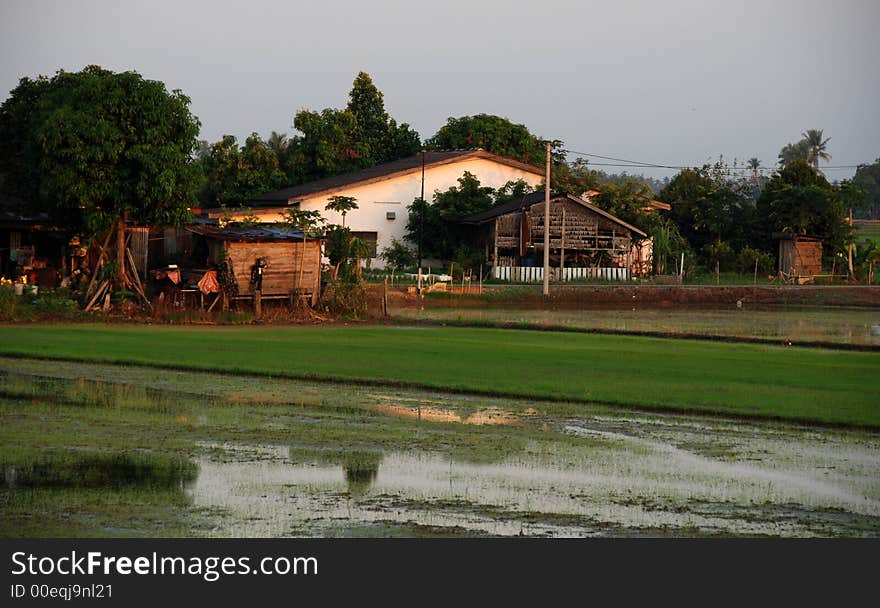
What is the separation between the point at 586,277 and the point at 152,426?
39.3m

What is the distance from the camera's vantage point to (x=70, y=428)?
1577 cm

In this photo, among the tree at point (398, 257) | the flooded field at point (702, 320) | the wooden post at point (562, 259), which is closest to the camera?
the flooded field at point (702, 320)

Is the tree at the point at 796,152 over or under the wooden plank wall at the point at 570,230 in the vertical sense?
over

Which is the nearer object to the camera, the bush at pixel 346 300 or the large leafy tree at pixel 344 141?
the bush at pixel 346 300

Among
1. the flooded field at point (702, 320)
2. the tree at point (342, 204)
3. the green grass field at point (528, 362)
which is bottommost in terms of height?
the green grass field at point (528, 362)

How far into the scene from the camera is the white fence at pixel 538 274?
53.3m

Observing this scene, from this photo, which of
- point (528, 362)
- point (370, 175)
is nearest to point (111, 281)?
point (528, 362)

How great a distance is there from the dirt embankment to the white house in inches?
415

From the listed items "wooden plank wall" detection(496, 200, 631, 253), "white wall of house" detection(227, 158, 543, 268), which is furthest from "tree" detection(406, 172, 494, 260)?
"wooden plank wall" detection(496, 200, 631, 253)

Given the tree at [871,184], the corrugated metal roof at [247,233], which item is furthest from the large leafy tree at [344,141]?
the tree at [871,184]

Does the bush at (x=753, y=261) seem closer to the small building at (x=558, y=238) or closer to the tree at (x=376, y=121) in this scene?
the small building at (x=558, y=238)

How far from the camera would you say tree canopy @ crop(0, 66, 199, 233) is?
34.3 m
